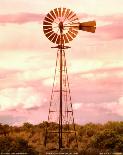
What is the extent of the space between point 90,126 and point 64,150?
21.2m

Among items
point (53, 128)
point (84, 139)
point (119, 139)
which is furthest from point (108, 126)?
point (53, 128)

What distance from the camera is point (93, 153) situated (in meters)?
37.0

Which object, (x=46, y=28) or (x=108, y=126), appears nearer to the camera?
(x=46, y=28)

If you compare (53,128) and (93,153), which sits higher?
(53,128)

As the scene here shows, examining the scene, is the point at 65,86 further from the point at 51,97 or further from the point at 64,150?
the point at 64,150

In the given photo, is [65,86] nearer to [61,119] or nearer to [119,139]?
[61,119]

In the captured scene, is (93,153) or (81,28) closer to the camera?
(93,153)

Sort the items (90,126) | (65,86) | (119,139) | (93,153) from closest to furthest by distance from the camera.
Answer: (93,153), (65,86), (119,139), (90,126)

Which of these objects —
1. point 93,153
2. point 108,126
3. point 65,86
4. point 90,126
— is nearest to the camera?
point 93,153

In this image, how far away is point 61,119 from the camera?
1531 inches

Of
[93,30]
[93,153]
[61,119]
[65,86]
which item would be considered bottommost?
[93,153]

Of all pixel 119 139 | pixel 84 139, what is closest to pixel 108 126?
pixel 84 139

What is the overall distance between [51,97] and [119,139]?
26.6ft

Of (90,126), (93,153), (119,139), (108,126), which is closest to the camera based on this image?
(93,153)
